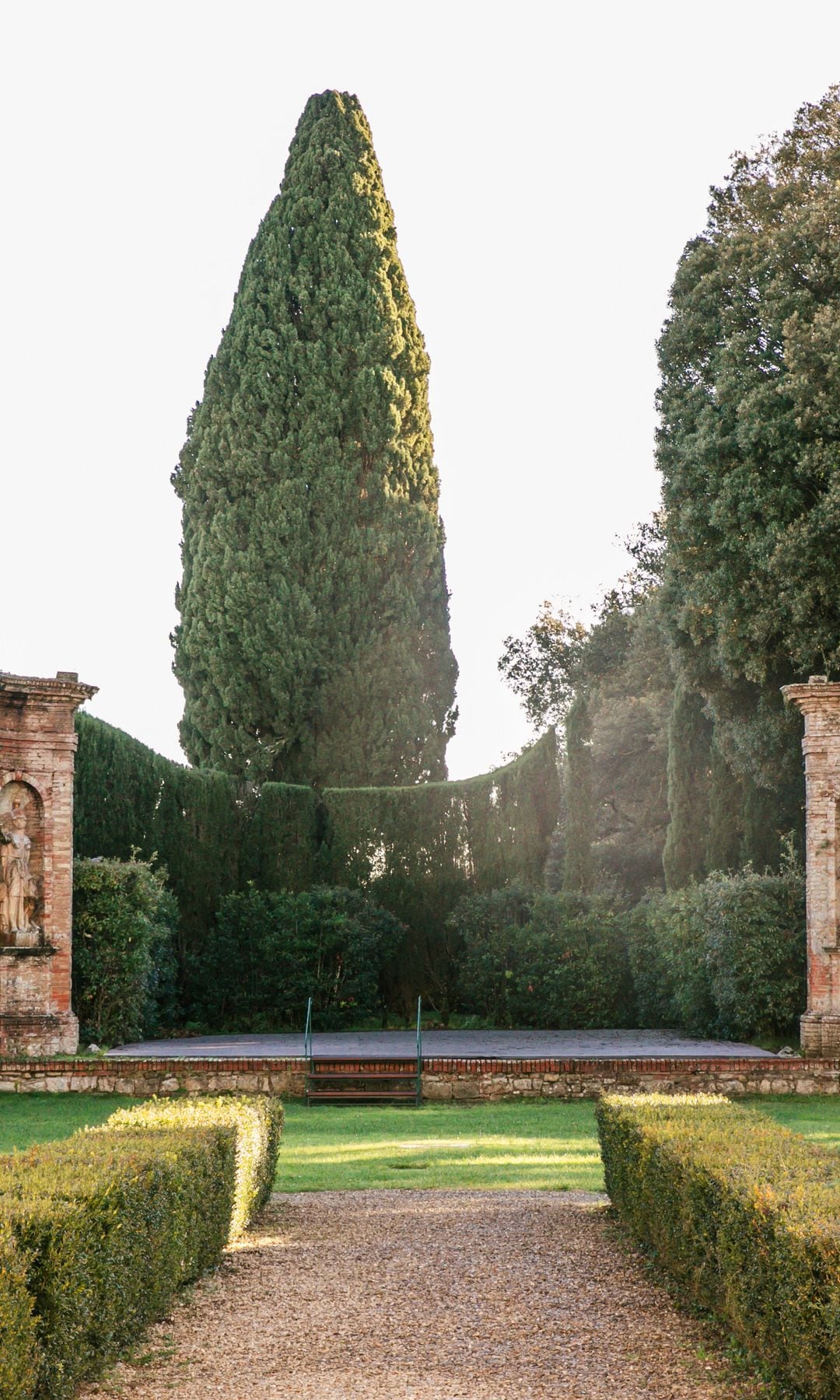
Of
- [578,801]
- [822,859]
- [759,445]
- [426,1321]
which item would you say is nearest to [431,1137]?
[426,1321]

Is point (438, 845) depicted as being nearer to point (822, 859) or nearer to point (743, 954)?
point (743, 954)

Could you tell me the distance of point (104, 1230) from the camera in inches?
188

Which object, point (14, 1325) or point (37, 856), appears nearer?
point (14, 1325)

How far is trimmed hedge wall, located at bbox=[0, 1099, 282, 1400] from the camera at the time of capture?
419cm

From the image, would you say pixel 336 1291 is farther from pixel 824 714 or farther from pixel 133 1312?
pixel 824 714

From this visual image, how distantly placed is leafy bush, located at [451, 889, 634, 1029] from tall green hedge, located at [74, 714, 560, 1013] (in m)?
1.40

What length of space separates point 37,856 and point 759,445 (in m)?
9.81

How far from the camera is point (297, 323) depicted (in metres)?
24.8

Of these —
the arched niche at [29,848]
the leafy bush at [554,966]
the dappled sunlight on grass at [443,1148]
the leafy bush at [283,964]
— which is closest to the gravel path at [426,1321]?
the dappled sunlight on grass at [443,1148]

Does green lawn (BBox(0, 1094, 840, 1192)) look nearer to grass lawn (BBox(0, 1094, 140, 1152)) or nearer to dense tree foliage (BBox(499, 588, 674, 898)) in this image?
grass lawn (BBox(0, 1094, 140, 1152))

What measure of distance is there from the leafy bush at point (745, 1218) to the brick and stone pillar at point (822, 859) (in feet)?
23.1

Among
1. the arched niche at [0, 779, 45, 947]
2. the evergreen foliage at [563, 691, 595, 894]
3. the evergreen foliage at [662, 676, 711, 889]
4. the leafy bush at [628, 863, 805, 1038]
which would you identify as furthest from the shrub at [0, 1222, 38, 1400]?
the evergreen foliage at [662, 676, 711, 889]

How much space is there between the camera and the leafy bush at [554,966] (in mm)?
19297

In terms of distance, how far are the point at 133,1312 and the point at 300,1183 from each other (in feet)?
12.7
